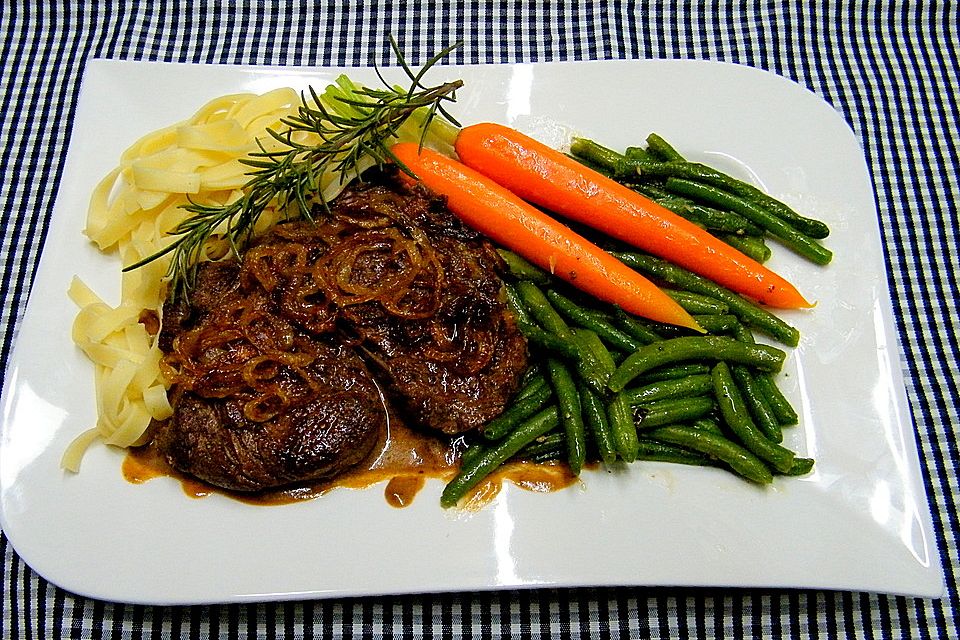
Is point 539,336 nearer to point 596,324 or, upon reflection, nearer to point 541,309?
point 541,309

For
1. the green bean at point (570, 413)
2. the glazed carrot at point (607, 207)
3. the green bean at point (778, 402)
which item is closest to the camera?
the green bean at point (570, 413)

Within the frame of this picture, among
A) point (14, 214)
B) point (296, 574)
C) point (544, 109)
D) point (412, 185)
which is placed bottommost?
point (296, 574)

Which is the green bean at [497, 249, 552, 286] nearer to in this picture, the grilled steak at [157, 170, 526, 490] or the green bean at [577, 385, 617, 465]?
the grilled steak at [157, 170, 526, 490]

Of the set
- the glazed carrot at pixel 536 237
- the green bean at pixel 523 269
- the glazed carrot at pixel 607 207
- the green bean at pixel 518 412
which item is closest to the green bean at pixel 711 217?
the glazed carrot at pixel 607 207

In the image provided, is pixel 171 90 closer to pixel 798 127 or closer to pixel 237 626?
pixel 237 626

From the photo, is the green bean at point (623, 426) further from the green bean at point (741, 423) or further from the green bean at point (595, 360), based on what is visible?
the green bean at point (741, 423)

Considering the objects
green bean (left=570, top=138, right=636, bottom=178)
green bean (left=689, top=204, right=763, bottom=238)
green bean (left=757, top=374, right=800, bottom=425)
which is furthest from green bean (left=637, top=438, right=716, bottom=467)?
green bean (left=570, top=138, right=636, bottom=178)

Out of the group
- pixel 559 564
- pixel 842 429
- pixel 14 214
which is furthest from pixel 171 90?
pixel 842 429
